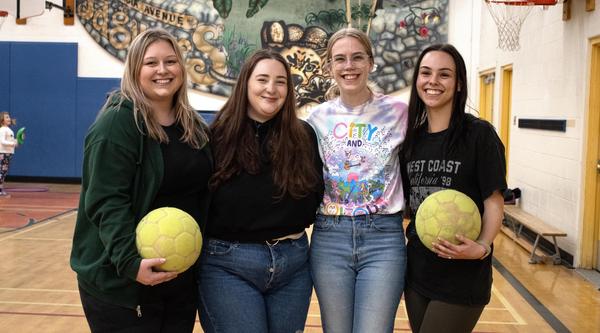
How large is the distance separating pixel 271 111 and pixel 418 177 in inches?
24.7

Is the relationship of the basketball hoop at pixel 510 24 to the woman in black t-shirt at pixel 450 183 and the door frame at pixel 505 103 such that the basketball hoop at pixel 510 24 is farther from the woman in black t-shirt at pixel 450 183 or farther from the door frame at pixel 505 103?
the woman in black t-shirt at pixel 450 183

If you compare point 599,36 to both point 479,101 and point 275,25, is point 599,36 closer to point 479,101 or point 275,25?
point 479,101

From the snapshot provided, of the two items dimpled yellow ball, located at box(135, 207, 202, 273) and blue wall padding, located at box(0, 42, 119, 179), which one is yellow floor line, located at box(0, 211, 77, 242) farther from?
dimpled yellow ball, located at box(135, 207, 202, 273)

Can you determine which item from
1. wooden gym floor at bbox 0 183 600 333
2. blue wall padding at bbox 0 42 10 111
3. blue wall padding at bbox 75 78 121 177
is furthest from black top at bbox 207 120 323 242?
blue wall padding at bbox 0 42 10 111

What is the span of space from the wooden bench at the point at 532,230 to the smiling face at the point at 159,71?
18.0ft

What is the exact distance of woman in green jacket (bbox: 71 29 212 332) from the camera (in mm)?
2168

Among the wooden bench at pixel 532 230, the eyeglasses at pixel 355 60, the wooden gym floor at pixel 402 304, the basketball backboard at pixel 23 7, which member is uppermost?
the basketball backboard at pixel 23 7

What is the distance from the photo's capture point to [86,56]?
45.2 feet

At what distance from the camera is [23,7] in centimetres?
1192

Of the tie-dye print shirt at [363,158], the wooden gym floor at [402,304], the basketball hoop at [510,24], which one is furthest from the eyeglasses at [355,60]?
the basketball hoop at [510,24]

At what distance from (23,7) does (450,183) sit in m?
11.4

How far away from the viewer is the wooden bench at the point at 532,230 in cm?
691

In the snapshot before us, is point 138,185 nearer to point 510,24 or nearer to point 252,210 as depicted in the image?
point 252,210

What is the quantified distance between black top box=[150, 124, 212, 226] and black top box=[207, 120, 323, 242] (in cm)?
7
